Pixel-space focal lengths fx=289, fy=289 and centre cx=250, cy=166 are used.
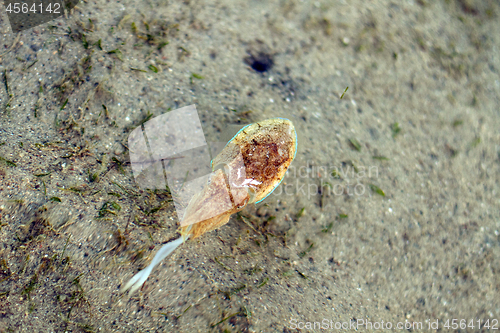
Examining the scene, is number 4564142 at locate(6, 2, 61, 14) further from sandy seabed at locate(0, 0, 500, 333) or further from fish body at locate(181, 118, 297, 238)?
fish body at locate(181, 118, 297, 238)

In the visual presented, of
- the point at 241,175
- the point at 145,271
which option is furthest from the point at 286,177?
the point at 145,271

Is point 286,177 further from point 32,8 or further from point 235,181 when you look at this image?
point 32,8

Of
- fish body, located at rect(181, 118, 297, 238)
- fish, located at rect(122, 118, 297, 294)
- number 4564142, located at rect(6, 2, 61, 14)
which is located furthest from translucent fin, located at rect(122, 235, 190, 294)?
number 4564142, located at rect(6, 2, 61, 14)

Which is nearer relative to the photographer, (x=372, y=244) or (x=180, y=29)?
(x=372, y=244)

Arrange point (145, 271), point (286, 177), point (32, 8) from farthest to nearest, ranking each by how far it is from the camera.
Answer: point (32, 8) → point (286, 177) → point (145, 271)

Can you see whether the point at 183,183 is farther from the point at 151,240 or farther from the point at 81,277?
the point at 81,277

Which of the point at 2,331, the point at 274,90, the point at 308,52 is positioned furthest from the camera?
the point at 308,52

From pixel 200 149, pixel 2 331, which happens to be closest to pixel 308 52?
pixel 200 149

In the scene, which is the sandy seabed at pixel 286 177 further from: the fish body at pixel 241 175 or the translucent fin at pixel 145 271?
the fish body at pixel 241 175
